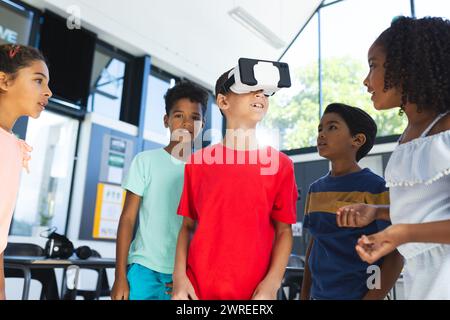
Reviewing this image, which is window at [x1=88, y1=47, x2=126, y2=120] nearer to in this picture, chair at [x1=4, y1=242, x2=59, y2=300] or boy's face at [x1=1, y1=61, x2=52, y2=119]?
chair at [x1=4, y1=242, x2=59, y2=300]

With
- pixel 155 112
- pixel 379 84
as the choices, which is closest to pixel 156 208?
pixel 379 84

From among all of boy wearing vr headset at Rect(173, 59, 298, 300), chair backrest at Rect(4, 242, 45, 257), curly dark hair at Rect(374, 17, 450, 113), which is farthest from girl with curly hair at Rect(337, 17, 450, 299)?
chair backrest at Rect(4, 242, 45, 257)

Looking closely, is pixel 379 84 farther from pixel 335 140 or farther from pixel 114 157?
pixel 114 157

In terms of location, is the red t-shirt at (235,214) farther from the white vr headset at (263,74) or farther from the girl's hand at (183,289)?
the white vr headset at (263,74)

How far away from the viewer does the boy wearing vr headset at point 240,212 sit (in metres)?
0.87

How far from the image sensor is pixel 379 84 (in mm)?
871

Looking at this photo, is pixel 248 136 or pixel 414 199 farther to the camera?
pixel 248 136

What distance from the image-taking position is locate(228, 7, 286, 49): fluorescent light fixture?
15.2 feet

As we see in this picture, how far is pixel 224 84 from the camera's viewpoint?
1.04 m

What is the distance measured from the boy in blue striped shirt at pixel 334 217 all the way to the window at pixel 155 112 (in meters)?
3.74

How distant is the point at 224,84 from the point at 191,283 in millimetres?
508

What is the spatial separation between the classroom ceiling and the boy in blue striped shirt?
3.58 m
